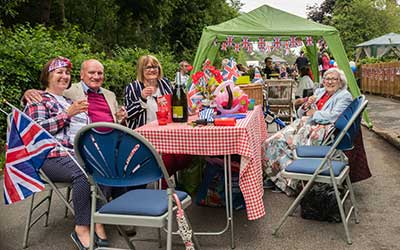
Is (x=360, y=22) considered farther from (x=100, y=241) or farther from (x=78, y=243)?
(x=78, y=243)

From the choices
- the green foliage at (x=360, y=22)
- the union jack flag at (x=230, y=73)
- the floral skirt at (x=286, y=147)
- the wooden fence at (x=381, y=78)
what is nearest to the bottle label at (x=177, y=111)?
the floral skirt at (x=286, y=147)

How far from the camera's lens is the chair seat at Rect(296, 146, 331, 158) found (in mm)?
3986

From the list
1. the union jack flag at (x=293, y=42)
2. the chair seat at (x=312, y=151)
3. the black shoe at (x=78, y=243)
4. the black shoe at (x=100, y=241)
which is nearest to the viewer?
the black shoe at (x=78, y=243)

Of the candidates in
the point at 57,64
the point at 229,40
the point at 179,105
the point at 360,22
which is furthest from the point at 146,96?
the point at 360,22

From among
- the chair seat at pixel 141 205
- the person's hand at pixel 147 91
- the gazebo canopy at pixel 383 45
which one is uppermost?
the gazebo canopy at pixel 383 45

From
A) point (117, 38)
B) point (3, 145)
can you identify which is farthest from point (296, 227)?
point (117, 38)

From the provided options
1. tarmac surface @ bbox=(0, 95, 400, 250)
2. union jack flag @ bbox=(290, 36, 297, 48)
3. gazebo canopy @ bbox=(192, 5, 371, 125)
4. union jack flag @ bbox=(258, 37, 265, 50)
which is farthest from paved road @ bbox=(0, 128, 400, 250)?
union jack flag @ bbox=(258, 37, 265, 50)

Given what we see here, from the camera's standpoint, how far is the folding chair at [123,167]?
7.70 feet

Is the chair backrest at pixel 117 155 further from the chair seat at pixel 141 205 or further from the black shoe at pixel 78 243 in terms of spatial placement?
the black shoe at pixel 78 243

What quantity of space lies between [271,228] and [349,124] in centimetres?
110

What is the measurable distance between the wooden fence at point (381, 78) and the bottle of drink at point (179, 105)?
466 inches

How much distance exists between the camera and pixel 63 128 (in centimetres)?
349

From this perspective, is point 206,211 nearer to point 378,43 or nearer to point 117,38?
point 117,38

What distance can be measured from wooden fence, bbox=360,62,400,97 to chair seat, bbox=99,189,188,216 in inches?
506
